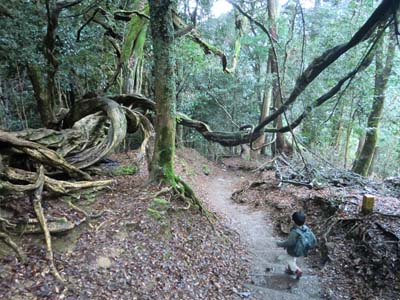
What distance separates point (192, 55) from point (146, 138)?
Result: 13.8 feet

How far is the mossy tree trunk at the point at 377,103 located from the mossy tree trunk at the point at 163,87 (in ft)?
19.0

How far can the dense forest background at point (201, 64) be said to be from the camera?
21.2 ft

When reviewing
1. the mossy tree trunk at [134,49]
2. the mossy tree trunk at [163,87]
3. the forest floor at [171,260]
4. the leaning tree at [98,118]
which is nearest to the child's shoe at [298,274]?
the forest floor at [171,260]

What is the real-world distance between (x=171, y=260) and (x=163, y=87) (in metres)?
3.23

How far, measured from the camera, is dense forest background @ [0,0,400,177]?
647 centimetres

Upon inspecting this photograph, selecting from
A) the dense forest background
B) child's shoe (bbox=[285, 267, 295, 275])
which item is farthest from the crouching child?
the dense forest background

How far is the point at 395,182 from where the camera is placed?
9.60 meters

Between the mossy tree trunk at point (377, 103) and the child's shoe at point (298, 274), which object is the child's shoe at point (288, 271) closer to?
the child's shoe at point (298, 274)

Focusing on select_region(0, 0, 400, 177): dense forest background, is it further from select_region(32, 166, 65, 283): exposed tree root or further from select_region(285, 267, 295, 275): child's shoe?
select_region(32, 166, 65, 283): exposed tree root

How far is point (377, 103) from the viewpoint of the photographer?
10.4 meters

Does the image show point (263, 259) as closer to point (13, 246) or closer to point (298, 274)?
point (298, 274)

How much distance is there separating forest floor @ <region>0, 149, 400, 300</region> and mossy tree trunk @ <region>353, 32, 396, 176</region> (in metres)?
4.03

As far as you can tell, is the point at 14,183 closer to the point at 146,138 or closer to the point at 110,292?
the point at 110,292

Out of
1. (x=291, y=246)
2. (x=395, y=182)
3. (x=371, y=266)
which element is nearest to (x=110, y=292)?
(x=291, y=246)
